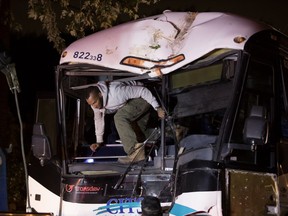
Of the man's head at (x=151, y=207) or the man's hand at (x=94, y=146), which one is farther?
the man's hand at (x=94, y=146)

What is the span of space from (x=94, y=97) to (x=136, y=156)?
0.98 meters

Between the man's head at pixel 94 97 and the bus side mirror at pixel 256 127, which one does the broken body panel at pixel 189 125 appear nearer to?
the bus side mirror at pixel 256 127

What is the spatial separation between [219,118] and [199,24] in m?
1.13

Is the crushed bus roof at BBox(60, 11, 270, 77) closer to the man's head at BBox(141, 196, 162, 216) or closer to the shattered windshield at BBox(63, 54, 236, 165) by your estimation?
the shattered windshield at BBox(63, 54, 236, 165)

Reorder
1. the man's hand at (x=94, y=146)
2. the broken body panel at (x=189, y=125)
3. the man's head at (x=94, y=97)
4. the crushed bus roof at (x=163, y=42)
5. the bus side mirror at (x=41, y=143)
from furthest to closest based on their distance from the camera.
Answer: the man's hand at (x=94, y=146) < the man's head at (x=94, y=97) < the bus side mirror at (x=41, y=143) < the crushed bus roof at (x=163, y=42) < the broken body panel at (x=189, y=125)

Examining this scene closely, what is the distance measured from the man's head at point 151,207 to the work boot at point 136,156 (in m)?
1.05

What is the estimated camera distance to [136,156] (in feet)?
21.4

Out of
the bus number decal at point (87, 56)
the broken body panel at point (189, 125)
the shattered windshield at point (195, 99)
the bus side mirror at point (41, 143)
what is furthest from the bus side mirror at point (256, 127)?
the bus side mirror at point (41, 143)

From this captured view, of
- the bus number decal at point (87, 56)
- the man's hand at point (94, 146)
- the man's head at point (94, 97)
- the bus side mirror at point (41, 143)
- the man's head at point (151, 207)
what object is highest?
the bus number decal at point (87, 56)

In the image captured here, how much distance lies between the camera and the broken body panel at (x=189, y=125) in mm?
5578

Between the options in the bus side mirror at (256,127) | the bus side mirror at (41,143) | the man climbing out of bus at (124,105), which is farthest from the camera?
the man climbing out of bus at (124,105)

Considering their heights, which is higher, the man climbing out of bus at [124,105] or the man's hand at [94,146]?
the man climbing out of bus at [124,105]

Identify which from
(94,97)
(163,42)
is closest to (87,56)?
(94,97)

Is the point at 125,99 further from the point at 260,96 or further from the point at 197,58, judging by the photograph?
the point at 260,96
